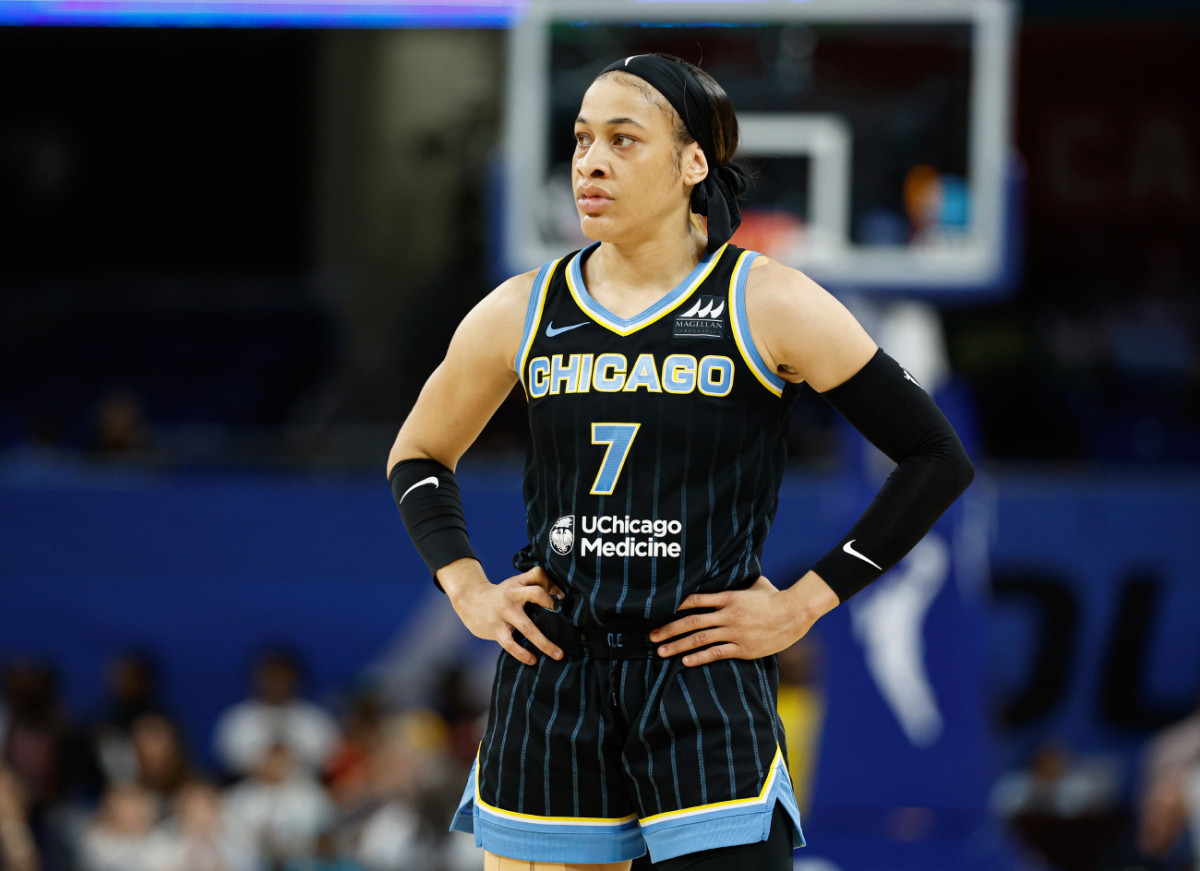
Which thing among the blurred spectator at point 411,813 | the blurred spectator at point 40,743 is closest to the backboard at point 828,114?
the blurred spectator at point 411,813

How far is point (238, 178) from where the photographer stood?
57.1ft

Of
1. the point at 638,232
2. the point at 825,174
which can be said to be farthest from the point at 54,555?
the point at 638,232

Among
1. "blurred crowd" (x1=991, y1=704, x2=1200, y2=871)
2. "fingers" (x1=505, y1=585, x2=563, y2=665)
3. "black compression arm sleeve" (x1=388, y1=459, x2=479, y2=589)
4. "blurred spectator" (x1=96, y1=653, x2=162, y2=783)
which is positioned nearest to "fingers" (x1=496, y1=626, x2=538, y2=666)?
"fingers" (x1=505, y1=585, x2=563, y2=665)

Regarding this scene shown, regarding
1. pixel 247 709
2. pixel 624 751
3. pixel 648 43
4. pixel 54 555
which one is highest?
pixel 648 43

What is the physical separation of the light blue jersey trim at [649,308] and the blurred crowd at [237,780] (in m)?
6.25

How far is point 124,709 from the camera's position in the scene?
10.6 metres

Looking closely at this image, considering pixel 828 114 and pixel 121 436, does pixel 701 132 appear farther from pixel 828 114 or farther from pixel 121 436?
pixel 121 436

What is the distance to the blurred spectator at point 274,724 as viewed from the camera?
10375 millimetres

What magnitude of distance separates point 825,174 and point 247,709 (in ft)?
19.4

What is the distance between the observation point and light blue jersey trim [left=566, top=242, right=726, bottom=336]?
2.80 meters

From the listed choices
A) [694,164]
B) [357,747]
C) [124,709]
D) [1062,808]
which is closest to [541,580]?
[694,164]

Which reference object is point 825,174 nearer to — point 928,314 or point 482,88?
point 928,314

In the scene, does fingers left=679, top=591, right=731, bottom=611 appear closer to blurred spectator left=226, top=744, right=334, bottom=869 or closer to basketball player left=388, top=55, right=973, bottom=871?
basketball player left=388, top=55, right=973, bottom=871

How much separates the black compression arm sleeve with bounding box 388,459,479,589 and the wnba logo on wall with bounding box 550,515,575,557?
0.28 m
